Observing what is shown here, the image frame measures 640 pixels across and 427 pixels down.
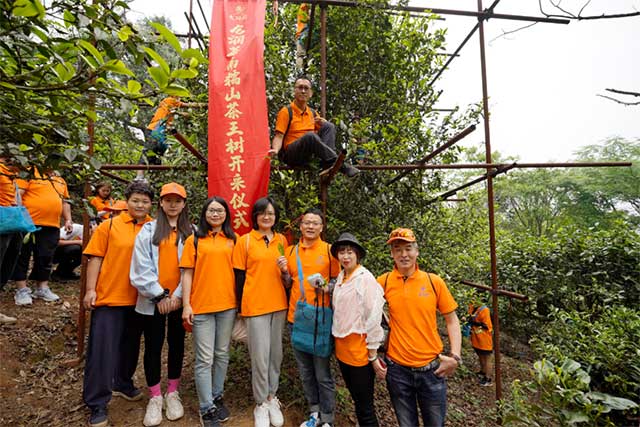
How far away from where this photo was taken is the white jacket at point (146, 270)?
→ 2.63m

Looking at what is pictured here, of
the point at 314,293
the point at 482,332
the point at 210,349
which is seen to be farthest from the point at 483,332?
the point at 210,349

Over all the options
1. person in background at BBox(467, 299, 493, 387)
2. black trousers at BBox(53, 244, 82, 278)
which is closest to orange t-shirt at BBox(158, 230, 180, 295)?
black trousers at BBox(53, 244, 82, 278)

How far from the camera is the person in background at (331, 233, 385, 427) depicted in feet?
8.21

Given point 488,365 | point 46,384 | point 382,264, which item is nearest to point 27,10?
point 382,264

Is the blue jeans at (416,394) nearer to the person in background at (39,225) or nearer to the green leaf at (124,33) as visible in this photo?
the green leaf at (124,33)

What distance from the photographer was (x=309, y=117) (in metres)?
3.57

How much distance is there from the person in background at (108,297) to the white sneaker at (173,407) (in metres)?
0.46

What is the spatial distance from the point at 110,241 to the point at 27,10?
1.98 m

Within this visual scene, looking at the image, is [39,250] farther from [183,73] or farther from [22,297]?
[183,73]

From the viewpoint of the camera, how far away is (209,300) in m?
2.69

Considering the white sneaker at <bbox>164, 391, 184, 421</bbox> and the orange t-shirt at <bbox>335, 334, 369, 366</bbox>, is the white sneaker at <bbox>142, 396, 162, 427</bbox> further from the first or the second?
the orange t-shirt at <bbox>335, 334, 369, 366</bbox>

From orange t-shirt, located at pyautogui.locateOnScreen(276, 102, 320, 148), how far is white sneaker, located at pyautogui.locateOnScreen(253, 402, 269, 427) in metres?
2.44

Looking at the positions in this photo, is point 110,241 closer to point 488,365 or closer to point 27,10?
point 27,10

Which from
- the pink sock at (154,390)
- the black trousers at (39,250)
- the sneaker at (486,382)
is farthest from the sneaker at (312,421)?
the sneaker at (486,382)
